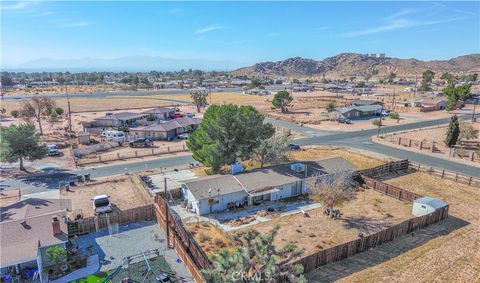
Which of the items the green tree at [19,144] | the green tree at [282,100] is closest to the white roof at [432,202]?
the green tree at [19,144]

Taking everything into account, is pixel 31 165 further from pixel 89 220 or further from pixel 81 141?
pixel 89 220

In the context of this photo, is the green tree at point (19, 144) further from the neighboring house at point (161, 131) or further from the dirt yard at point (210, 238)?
the dirt yard at point (210, 238)

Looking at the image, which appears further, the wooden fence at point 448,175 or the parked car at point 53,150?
the parked car at point 53,150

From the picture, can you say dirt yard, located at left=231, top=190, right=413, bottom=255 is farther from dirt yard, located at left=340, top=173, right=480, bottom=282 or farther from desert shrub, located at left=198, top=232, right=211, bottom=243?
desert shrub, located at left=198, top=232, right=211, bottom=243

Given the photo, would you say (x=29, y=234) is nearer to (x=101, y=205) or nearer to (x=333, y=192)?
(x=101, y=205)

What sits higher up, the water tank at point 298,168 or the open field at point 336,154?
the water tank at point 298,168

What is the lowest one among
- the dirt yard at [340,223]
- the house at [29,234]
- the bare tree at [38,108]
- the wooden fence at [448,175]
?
the dirt yard at [340,223]
